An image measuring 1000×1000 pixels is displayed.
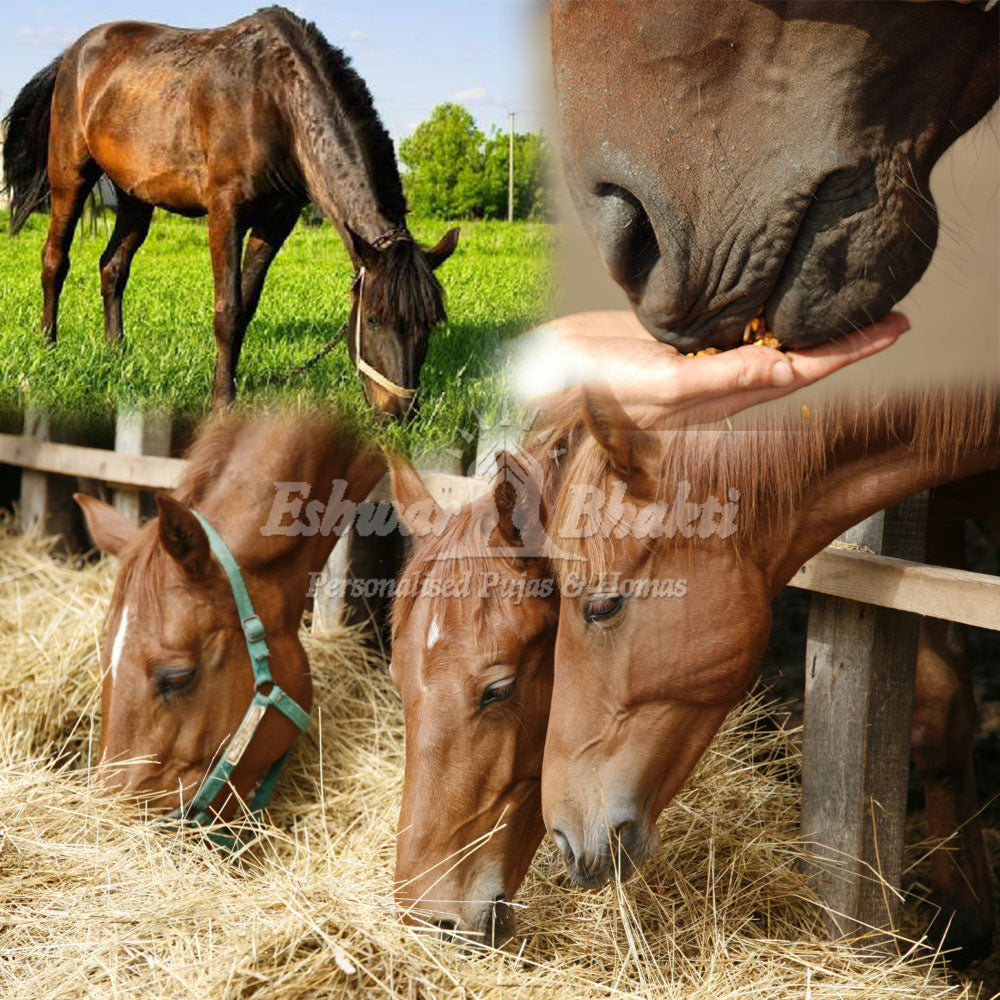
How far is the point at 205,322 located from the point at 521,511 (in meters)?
0.79

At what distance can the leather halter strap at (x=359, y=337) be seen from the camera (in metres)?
0.83

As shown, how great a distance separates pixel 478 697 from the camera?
5.08ft

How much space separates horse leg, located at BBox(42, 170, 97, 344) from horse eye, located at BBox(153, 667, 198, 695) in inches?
50.7

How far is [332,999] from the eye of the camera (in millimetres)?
1207

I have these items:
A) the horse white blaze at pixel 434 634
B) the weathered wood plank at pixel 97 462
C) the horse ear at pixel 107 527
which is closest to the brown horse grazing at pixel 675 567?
the horse white blaze at pixel 434 634

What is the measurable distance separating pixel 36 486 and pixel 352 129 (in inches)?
134

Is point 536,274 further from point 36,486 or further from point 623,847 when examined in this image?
point 36,486

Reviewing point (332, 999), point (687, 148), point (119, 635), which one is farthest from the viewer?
point (119, 635)

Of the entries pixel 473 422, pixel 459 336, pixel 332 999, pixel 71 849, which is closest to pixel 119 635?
pixel 71 849

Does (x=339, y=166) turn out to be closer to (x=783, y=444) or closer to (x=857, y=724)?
(x=783, y=444)

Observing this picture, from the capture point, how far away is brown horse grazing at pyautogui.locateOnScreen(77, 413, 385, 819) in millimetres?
1993

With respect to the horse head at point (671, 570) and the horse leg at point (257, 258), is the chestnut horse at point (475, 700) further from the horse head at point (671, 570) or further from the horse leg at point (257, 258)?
the horse leg at point (257, 258)

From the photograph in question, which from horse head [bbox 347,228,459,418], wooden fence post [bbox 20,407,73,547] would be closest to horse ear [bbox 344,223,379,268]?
horse head [bbox 347,228,459,418]

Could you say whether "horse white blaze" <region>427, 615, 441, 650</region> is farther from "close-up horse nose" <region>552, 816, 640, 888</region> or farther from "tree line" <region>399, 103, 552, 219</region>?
"tree line" <region>399, 103, 552, 219</region>
